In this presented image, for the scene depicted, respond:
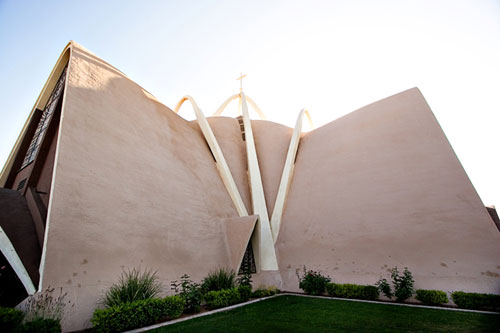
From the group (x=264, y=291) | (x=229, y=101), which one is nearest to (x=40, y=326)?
(x=264, y=291)

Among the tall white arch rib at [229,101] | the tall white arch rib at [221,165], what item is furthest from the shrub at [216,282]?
the tall white arch rib at [229,101]

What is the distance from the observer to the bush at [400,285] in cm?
882

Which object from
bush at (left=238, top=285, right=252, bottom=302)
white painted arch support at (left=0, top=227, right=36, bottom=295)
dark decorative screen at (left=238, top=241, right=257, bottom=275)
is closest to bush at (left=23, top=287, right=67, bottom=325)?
white painted arch support at (left=0, top=227, right=36, bottom=295)

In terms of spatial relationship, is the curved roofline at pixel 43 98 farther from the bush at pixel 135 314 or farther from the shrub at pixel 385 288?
the shrub at pixel 385 288

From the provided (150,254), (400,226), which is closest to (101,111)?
(150,254)

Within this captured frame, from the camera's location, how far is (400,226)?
10070 mm

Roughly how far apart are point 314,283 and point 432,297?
4.03 meters

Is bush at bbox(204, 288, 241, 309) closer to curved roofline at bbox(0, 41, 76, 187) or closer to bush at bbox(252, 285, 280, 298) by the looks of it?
bush at bbox(252, 285, 280, 298)

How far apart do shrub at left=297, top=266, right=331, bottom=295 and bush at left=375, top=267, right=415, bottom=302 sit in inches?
80.5

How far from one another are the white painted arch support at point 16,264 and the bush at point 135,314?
138 centimetres

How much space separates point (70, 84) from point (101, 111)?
44.0 inches

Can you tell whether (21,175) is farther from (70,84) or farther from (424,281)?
(424,281)

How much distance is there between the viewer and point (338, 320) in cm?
605

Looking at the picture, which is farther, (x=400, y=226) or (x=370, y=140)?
(x=370, y=140)
